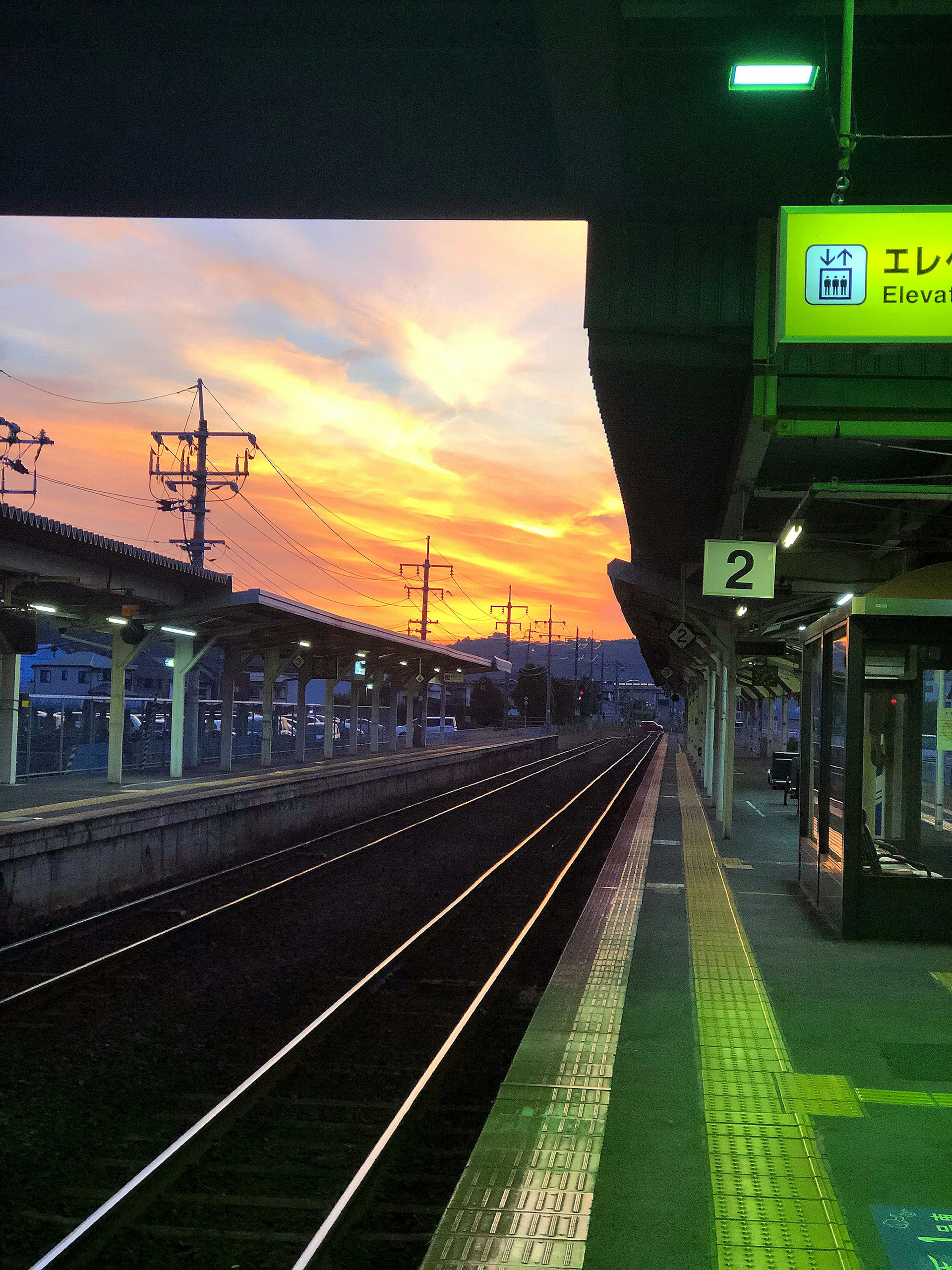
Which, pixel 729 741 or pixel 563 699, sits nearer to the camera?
pixel 729 741

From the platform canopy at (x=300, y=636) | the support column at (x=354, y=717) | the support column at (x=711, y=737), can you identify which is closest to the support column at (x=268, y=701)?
the platform canopy at (x=300, y=636)

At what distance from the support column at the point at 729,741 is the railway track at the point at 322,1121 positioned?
623 cm

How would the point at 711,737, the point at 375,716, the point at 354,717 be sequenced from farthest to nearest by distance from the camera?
the point at 375,716 → the point at 354,717 → the point at 711,737

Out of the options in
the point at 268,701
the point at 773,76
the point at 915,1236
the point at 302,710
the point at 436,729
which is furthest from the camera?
the point at 436,729

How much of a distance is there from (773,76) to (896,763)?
5618 mm

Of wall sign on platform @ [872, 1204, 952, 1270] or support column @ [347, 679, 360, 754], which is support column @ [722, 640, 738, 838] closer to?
wall sign on platform @ [872, 1204, 952, 1270]

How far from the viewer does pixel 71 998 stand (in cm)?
757

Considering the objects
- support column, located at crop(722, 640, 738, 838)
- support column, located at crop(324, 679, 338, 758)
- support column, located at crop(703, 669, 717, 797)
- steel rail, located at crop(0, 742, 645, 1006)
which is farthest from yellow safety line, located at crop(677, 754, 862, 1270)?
support column, located at crop(324, 679, 338, 758)

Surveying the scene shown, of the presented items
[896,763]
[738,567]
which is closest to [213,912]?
[738,567]

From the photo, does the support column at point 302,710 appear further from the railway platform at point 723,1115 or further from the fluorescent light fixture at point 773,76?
the fluorescent light fixture at point 773,76

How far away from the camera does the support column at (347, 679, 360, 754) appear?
36000 mm

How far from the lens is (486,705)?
324ft

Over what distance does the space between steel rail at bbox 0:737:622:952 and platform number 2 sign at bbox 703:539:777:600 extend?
714 cm

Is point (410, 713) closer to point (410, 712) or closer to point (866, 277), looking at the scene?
point (410, 712)
